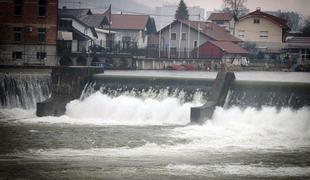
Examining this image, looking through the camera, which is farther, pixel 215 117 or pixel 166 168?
pixel 215 117

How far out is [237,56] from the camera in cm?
7081

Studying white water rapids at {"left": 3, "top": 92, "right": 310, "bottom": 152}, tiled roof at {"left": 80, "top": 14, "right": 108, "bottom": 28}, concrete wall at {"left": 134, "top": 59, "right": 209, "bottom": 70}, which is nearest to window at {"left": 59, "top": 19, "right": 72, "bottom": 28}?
concrete wall at {"left": 134, "top": 59, "right": 209, "bottom": 70}

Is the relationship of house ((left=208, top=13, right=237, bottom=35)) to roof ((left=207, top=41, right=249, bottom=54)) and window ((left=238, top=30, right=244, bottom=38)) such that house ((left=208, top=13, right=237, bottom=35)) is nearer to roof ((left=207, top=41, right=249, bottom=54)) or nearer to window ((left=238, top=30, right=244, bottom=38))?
window ((left=238, top=30, right=244, bottom=38))

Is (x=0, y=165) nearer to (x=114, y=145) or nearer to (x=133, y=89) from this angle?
(x=114, y=145)

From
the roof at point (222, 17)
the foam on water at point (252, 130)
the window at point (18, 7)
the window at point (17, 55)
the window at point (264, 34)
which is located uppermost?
the roof at point (222, 17)

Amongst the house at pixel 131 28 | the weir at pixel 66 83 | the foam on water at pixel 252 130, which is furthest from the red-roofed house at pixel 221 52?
the foam on water at pixel 252 130

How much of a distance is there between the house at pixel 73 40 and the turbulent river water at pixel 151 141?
91.1 feet

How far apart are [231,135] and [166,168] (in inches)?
250

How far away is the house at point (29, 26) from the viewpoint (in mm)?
53375

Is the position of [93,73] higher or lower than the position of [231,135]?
higher

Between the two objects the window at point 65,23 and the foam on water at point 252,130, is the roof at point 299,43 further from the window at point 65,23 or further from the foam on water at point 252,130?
the foam on water at point 252,130

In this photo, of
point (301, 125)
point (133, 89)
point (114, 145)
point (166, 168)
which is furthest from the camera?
point (133, 89)

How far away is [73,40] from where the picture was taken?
6244 centimetres

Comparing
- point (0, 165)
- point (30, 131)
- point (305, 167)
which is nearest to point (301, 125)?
point (305, 167)
